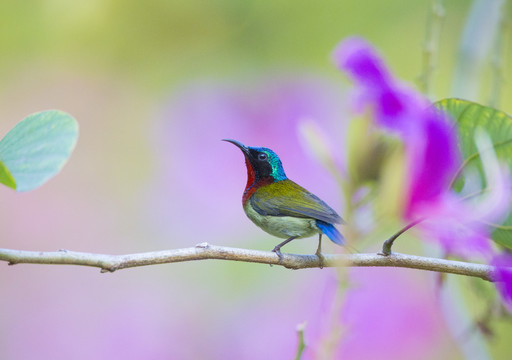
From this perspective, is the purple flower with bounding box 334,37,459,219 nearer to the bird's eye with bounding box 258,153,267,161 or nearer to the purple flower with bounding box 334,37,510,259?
the purple flower with bounding box 334,37,510,259

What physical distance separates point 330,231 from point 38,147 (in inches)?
3.7

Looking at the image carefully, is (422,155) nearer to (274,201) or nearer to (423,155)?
(423,155)

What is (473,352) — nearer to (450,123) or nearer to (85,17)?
(450,123)

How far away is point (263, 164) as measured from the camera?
0.79 ft

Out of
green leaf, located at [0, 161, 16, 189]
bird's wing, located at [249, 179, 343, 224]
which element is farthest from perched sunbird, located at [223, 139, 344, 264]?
green leaf, located at [0, 161, 16, 189]

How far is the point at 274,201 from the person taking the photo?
24 centimetres

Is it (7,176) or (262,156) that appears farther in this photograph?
(262,156)

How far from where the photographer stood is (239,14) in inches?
31.5

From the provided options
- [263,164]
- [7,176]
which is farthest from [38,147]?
[263,164]

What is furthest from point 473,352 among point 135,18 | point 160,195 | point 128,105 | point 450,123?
point 135,18

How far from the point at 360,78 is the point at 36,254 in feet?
0.26

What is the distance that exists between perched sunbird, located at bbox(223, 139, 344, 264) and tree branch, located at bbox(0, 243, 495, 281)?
0.04 metres

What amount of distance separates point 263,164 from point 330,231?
0.17 feet

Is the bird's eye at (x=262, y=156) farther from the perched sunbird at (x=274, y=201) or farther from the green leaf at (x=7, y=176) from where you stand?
the green leaf at (x=7, y=176)
